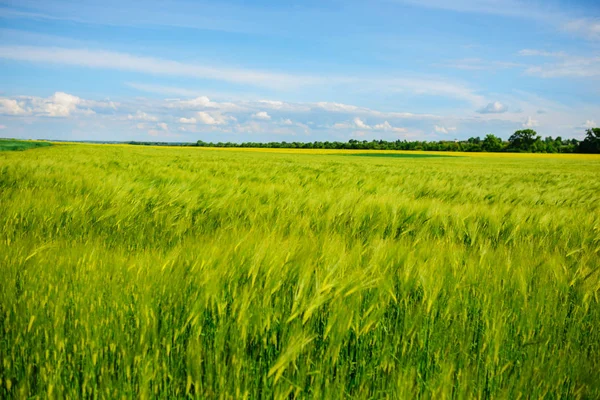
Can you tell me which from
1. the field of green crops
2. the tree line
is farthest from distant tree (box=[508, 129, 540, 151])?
the field of green crops

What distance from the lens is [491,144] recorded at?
7700 cm

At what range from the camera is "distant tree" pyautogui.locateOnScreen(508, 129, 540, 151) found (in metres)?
73.5

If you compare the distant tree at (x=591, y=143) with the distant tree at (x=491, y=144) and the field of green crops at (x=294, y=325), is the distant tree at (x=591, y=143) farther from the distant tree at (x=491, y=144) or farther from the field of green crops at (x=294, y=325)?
the field of green crops at (x=294, y=325)

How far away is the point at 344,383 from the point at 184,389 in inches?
19.1

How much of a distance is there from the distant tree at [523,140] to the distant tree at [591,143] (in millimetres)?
7988

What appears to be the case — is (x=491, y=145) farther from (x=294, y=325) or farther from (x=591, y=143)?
(x=294, y=325)

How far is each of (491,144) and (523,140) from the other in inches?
226

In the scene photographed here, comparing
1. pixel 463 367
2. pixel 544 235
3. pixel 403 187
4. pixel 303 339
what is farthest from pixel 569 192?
pixel 303 339

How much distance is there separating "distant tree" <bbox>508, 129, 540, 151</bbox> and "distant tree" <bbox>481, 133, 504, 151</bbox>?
7.82 ft

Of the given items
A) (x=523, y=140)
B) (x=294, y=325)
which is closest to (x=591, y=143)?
(x=523, y=140)

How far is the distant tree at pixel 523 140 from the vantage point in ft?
241

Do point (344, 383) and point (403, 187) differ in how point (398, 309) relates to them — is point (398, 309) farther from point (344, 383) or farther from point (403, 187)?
point (403, 187)

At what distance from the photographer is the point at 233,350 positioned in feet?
3.82

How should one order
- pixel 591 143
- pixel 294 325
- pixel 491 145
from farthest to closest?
pixel 491 145 → pixel 591 143 → pixel 294 325
